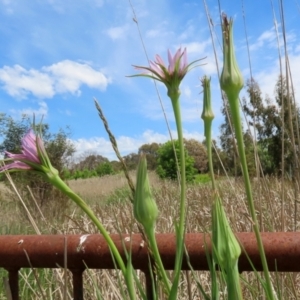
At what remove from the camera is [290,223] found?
993mm

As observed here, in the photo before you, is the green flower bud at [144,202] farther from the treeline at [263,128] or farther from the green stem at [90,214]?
the treeline at [263,128]

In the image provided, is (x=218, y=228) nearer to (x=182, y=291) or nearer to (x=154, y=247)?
(x=154, y=247)

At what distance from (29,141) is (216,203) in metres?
0.13

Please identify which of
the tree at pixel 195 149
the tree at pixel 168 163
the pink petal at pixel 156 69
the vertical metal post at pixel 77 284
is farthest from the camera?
the tree at pixel 168 163

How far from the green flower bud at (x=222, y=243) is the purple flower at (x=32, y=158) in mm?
109

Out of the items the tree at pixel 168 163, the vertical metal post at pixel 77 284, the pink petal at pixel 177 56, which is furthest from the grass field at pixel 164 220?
the tree at pixel 168 163

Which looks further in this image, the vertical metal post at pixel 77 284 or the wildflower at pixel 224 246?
the vertical metal post at pixel 77 284

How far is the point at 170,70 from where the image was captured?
33 cm

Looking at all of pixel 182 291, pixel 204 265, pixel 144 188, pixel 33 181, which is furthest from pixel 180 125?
pixel 33 181

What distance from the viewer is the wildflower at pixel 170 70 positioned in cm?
33

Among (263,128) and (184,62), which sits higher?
(263,128)

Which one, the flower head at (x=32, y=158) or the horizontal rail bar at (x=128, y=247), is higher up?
the flower head at (x=32, y=158)

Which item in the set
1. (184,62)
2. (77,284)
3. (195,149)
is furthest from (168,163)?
(184,62)

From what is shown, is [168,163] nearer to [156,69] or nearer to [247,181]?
[156,69]
